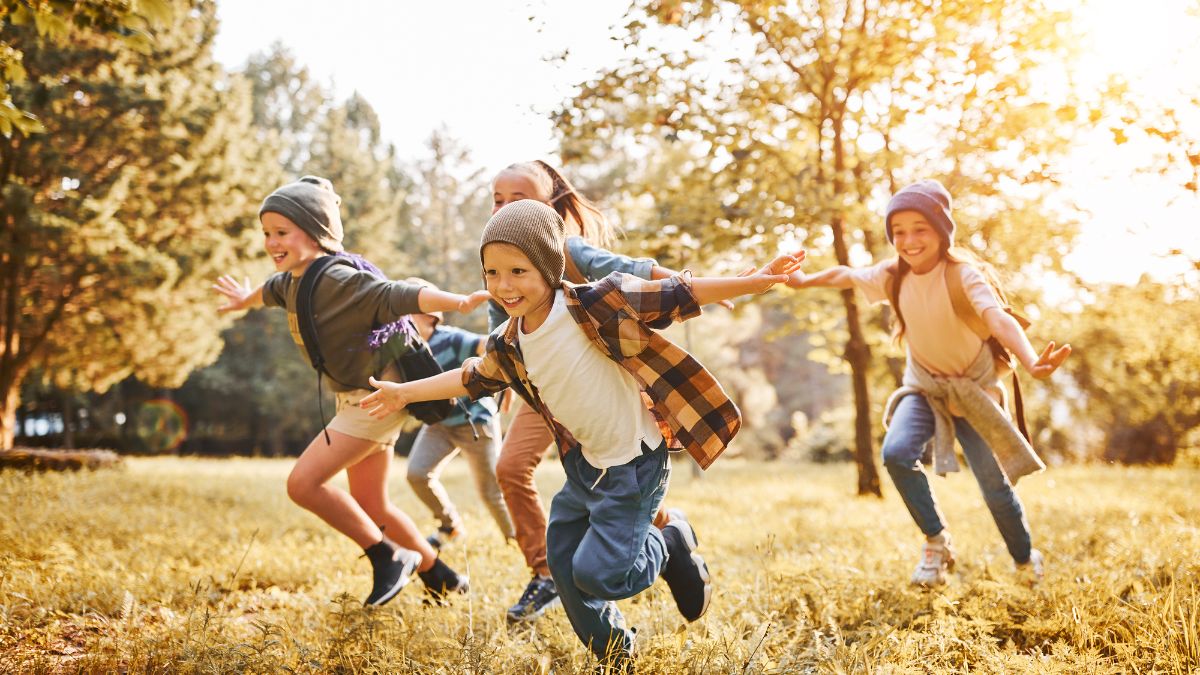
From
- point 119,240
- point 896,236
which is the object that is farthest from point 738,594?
point 119,240

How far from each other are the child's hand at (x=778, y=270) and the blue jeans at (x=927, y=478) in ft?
5.95

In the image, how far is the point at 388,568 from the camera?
4.09m

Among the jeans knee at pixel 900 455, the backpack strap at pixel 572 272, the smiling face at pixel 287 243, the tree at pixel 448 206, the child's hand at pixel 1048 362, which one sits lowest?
the jeans knee at pixel 900 455

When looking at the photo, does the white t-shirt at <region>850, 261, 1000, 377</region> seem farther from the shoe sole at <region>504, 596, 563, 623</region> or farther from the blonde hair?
the shoe sole at <region>504, 596, 563, 623</region>

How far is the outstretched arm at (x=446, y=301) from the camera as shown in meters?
3.60

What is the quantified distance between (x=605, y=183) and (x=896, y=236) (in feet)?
92.2

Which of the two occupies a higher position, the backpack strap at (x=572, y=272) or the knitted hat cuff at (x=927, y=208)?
the knitted hat cuff at (x=927, y=208)

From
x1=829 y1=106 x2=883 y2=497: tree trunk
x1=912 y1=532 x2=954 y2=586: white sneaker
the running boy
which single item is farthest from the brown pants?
x1=829 y1=106 x2=883 y2=497: tree trunk

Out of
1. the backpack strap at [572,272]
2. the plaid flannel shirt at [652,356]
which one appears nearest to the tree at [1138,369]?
the backpack strap at [572,272]

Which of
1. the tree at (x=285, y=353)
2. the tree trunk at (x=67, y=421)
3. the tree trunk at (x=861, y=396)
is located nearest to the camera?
the tree trunk at (x=861, y=396)

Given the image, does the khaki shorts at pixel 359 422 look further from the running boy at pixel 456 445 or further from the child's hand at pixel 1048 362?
the child's hand at pixel 1048 362

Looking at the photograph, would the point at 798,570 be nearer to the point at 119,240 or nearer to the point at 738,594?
the point at 738,594

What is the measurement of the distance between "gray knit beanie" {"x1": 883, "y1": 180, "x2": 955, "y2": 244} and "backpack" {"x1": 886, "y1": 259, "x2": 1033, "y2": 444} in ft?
0.70

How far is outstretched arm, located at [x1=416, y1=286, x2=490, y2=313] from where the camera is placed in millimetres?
3599
